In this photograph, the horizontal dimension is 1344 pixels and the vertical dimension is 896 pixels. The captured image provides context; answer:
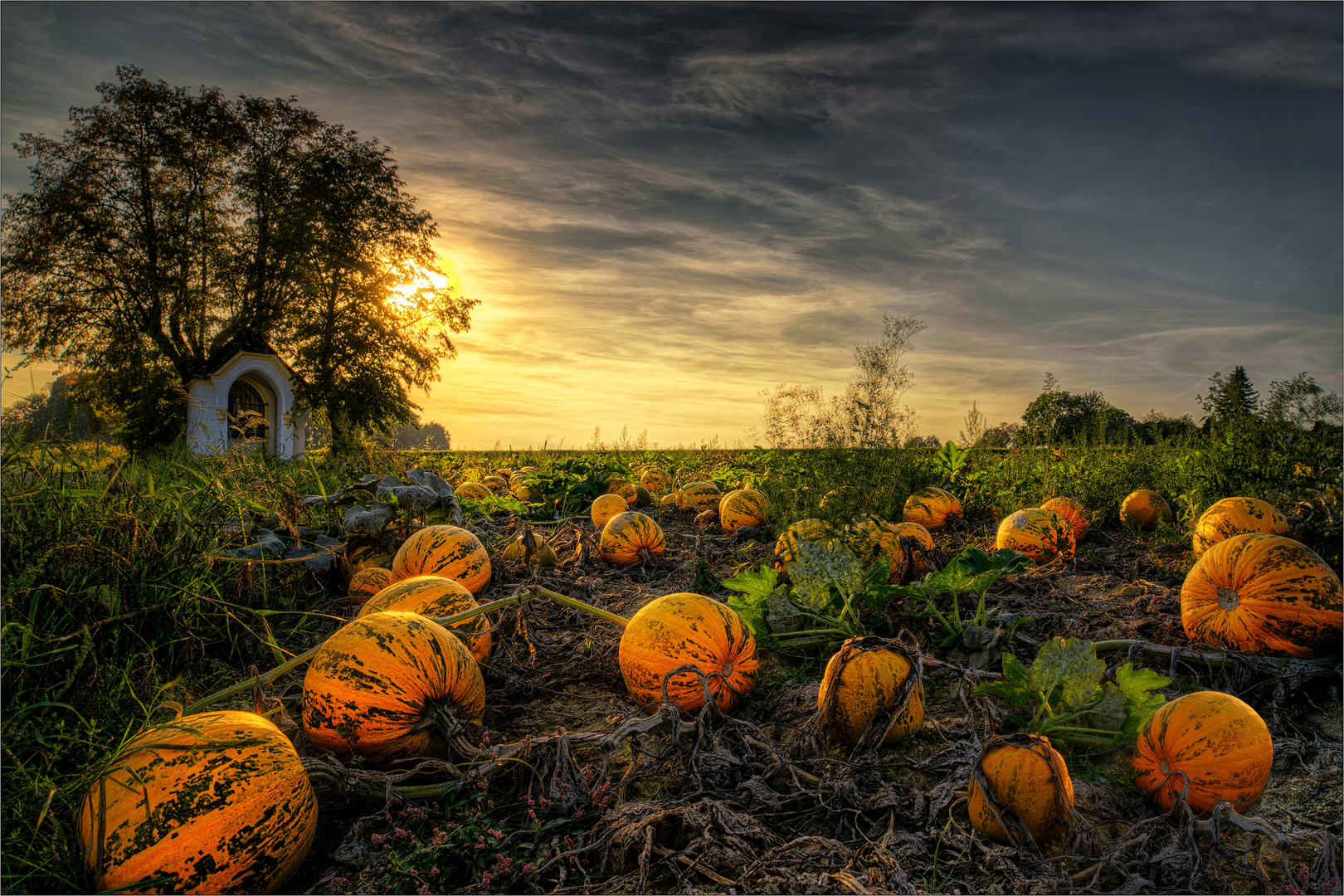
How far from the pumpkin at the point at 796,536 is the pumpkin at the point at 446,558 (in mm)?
1874

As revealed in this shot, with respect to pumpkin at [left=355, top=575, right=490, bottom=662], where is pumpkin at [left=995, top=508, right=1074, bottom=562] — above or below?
above

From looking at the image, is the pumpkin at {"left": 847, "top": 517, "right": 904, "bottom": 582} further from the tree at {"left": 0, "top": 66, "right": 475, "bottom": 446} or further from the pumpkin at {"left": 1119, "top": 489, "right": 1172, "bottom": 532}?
Result: the tree at {"left": 0, "top": 66, "right": 475, "bottom": 446}

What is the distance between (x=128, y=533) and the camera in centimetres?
333

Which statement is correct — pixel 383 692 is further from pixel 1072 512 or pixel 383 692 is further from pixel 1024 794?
pixel 1072 512

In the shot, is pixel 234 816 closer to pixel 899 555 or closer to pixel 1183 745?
pixel 1183 745

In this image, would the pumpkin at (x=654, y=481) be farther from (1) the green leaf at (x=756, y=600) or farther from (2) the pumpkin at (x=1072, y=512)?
(1) the green leaf at (x=756, y=600)

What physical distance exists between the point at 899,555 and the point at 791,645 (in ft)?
3.89

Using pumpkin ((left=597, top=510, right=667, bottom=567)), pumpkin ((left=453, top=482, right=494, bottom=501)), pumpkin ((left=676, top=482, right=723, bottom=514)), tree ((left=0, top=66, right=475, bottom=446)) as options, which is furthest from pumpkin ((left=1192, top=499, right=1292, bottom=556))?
tree ((left=0, top=66, right=475, bottom=446))

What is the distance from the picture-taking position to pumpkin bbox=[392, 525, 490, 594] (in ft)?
13.9

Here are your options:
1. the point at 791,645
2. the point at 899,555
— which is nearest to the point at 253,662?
the point at 791,645

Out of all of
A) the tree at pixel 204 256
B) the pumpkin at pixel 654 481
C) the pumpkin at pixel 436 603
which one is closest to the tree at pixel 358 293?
the tree at pixel 204 256

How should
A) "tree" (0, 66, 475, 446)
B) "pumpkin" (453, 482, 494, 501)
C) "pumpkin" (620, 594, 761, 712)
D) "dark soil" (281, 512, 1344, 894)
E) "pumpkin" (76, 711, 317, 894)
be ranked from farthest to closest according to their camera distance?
"tree" (0, 66, 475, 446), "pumpkin" (453, 482, 494, 501), "pumpkin" (620, 594, 761, 712), "dark soil" (281, 512, 1344, 894), "pumpkin" (76, 711, 317, 894)

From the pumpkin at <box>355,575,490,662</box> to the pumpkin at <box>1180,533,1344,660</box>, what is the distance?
3790 millimetres

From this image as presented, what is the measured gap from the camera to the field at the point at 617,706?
2.04 meters
